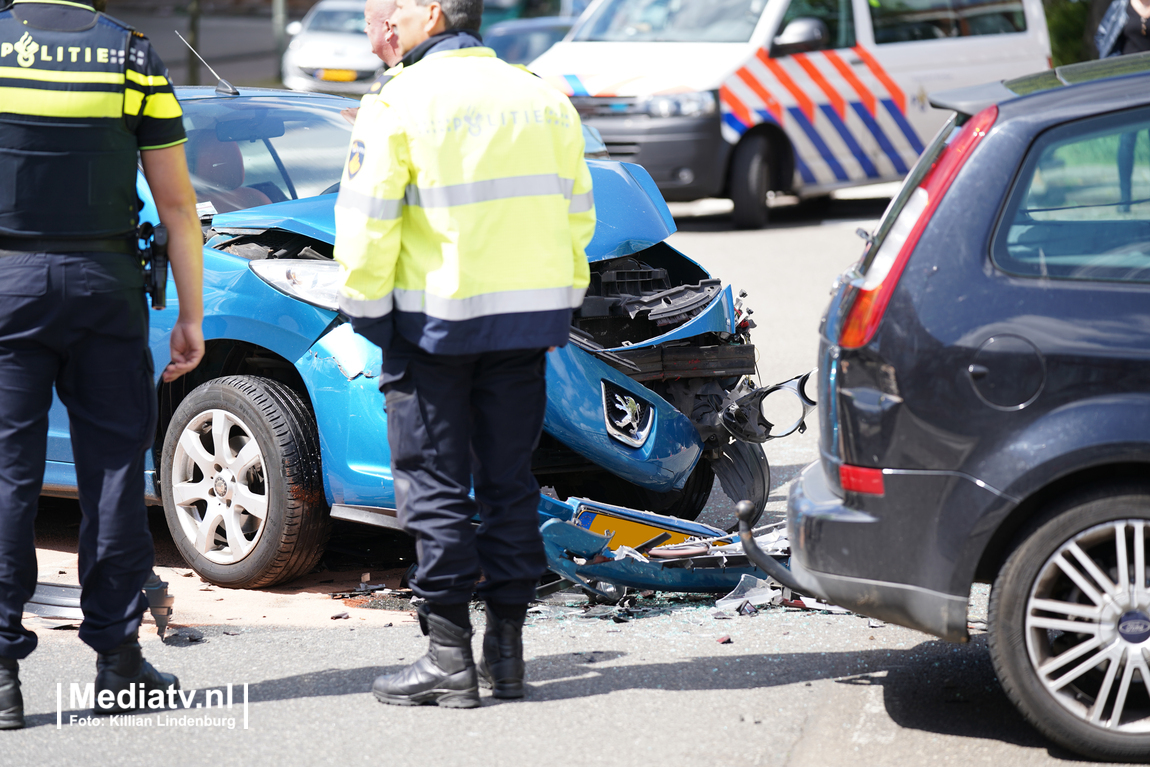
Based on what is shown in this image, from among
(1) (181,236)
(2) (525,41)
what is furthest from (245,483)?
(2) (525,41)

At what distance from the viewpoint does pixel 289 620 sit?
441 cm

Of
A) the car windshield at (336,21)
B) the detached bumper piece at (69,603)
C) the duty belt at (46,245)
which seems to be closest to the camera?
the duty belt at (46,245)

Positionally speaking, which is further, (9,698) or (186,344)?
(186,344)

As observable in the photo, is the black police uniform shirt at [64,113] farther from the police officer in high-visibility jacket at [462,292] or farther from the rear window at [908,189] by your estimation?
the rear window at [908,189]

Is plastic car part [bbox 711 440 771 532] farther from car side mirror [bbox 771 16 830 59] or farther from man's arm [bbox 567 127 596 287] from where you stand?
car side mirror [bbox 771 16 830 59]

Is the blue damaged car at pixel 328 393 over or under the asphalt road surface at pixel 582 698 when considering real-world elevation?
over

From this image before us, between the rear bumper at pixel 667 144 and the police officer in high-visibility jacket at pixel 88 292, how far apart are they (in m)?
8.67

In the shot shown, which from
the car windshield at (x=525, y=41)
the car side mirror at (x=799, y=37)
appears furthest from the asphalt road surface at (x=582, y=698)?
the car windshield at (x=525, y=41)

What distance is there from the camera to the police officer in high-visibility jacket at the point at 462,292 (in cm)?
340

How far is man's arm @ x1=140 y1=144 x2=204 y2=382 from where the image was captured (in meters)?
3.54

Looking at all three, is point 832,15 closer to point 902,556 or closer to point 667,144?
point 667,144

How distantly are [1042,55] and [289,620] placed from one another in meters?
11.9

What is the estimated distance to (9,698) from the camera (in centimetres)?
352

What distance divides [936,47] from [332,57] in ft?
31.7
